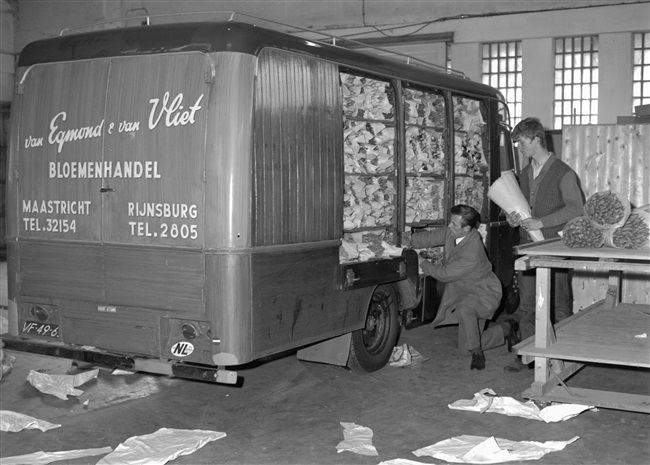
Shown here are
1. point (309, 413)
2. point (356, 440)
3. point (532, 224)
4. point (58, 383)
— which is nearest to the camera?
point (356, 440)

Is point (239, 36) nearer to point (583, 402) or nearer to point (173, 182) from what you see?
point (173, 182)

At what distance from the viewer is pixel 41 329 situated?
21.9 ft

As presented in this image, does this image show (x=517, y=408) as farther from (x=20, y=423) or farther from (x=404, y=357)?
(x=20, y=423)

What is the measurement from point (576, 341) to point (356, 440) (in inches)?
84.2

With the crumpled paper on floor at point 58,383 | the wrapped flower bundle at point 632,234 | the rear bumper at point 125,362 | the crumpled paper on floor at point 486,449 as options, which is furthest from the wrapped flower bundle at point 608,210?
the crumpled paper on floor at point 58,383

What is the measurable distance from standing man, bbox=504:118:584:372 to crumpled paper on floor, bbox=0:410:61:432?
4234mm

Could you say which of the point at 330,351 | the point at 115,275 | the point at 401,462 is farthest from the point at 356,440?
the point at 115,275

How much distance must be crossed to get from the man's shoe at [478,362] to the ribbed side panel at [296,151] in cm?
217

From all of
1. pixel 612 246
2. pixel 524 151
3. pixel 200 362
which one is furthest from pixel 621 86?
pixel 200 362

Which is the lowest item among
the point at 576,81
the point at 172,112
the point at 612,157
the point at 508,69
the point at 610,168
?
the point at 610,168

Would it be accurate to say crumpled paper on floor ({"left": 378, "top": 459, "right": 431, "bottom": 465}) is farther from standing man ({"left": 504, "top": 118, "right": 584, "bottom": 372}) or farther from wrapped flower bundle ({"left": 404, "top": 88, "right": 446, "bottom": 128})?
wrapped flower bundle ({"left": 404, "top": 88, "right": 446, "bottom": 128})

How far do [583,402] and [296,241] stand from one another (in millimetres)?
2513

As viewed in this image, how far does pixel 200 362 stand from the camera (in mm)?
5934

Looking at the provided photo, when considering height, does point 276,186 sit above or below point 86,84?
below
